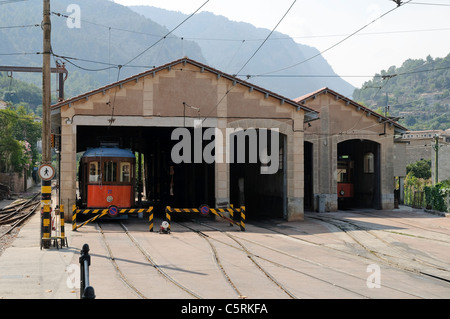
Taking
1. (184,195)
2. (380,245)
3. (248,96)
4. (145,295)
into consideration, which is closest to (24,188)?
(184,195)

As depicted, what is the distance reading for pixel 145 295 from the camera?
1053 cm

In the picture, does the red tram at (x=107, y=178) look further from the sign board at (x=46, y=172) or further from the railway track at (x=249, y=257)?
the sign board at (x=46, y=172)

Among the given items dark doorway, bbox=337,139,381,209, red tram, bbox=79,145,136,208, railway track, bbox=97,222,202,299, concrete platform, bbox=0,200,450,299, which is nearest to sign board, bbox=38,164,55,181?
concrete platform, bbox=0,200,450,299

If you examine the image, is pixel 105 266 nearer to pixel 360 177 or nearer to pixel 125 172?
pixel 125 172

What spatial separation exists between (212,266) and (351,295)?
4427mm

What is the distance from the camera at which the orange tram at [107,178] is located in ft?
82.9

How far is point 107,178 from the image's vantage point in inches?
1000

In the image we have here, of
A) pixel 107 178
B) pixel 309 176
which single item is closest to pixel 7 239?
pixel 107 178

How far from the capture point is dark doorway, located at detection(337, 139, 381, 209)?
119 ft

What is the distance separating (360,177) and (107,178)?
2035 centimetres

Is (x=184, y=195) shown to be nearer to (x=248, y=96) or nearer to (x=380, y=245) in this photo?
(x=248, y=96)

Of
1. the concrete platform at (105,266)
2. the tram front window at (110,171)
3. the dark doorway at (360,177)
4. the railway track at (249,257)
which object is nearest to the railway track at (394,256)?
the concrete platform at (105,266)

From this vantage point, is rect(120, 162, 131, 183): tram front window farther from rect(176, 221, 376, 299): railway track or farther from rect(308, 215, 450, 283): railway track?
rect(308, 215, 450, 283): railway track

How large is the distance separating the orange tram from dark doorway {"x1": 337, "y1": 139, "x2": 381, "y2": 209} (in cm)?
1649
